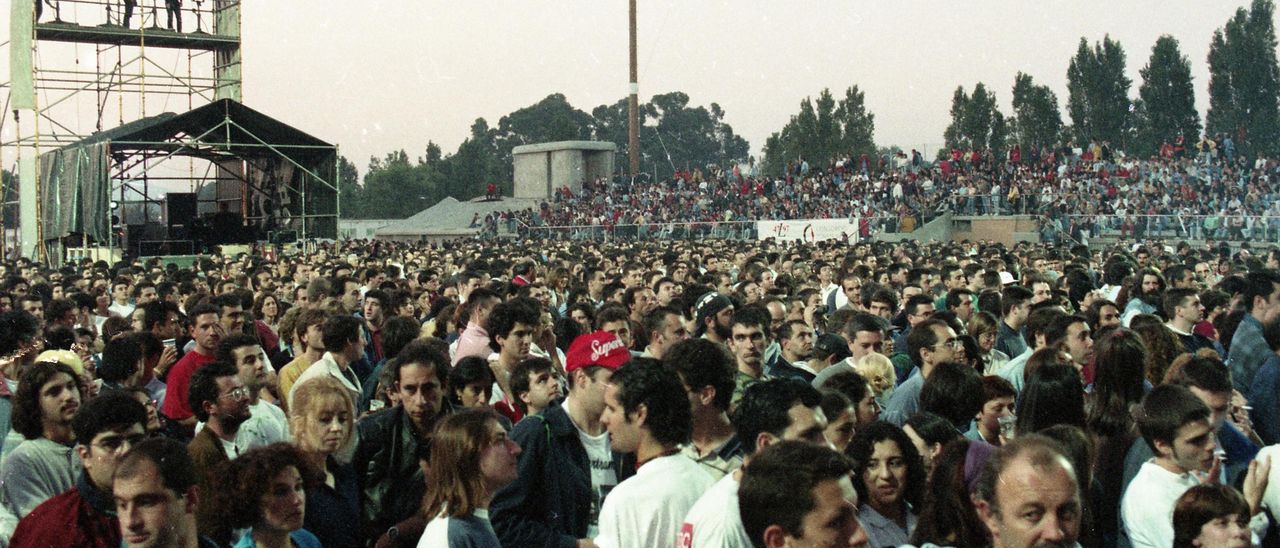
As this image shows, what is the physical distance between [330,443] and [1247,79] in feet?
178

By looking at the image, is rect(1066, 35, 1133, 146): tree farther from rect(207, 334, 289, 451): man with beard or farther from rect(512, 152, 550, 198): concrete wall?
rect(207, 334, 289, 451): man with beard

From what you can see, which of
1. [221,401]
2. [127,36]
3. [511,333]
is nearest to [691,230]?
[127,36]

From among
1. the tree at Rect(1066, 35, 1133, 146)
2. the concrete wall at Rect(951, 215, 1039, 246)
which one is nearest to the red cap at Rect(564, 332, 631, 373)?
the concrete wall at Rect(951, 215, 1039, 246)

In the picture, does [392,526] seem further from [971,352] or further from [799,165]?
[799,165]

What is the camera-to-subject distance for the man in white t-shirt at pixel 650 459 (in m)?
3.56

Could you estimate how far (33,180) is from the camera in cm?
3097

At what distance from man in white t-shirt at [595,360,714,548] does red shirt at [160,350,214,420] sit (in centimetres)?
299

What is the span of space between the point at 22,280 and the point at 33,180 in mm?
20566

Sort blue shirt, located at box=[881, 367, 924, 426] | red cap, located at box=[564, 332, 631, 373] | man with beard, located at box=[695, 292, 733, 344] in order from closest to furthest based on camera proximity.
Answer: red cap, located at box=[564, 332, 631, 373]
blue shirt, located at box=[881, 367, 924, 426]
man with beard, located at box=[695, 292, 733, 344]

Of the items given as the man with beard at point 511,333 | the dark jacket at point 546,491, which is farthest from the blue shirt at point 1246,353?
the dark jacket at point 546,491

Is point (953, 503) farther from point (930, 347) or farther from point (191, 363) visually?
point (191, 363)

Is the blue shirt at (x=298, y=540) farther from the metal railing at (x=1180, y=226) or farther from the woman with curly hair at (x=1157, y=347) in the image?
the metal railing at (x=1180, y=226)

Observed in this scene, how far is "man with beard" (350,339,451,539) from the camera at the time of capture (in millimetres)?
4758

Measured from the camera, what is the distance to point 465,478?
3.68 m
